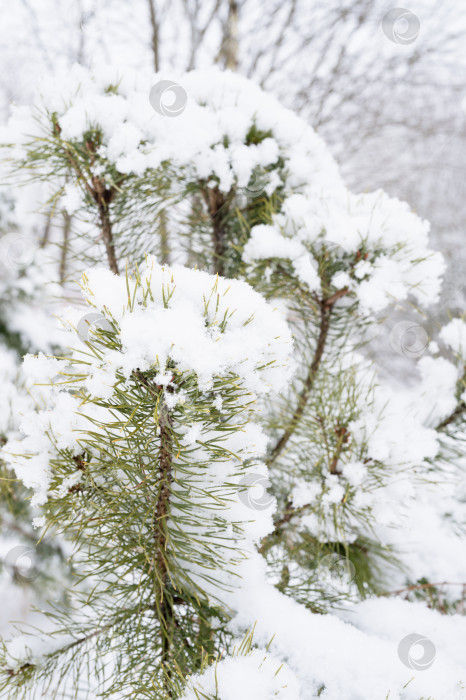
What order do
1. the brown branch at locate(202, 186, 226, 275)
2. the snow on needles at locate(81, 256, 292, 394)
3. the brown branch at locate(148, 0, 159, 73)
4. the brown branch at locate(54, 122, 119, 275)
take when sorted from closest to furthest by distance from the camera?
the snow on needles at locate(81, 256, 292, 394)
the brown branch at locate(54, 122, 119, 275)
the brown branch at locate(202, 186, 226, 275)
the brown branch at locate(148, 0, 159, 73)

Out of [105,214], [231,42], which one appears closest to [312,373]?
[105,214]

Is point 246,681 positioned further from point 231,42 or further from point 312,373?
point 231,42

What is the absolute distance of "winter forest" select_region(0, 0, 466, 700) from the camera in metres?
0.40

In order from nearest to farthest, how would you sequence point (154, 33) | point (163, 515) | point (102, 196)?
point (163, 515), point (102, 196), point (154, 33)

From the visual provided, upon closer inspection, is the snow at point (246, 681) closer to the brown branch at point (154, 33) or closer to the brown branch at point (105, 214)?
the brown branch at point (105, 214)

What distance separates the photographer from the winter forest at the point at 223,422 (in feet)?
1.31

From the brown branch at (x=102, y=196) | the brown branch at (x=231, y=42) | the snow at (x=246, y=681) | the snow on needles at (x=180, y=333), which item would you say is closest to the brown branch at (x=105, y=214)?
the brown branch at (x=102, y=196)

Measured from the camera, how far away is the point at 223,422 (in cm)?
44

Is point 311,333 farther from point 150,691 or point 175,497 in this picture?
point 150,691

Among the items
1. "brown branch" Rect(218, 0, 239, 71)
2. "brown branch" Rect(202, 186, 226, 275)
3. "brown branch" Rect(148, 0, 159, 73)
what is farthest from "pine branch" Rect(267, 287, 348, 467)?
"brown branch" Rect(148, 0, 159, 73)

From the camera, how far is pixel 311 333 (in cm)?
79

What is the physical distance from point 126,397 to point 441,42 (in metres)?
2.99

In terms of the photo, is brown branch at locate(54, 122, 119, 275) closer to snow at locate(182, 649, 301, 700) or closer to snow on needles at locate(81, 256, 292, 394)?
snow on needles at locate(81, 256, 292, 394)

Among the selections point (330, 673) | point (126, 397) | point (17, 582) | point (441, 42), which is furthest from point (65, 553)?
point (441, 42)
